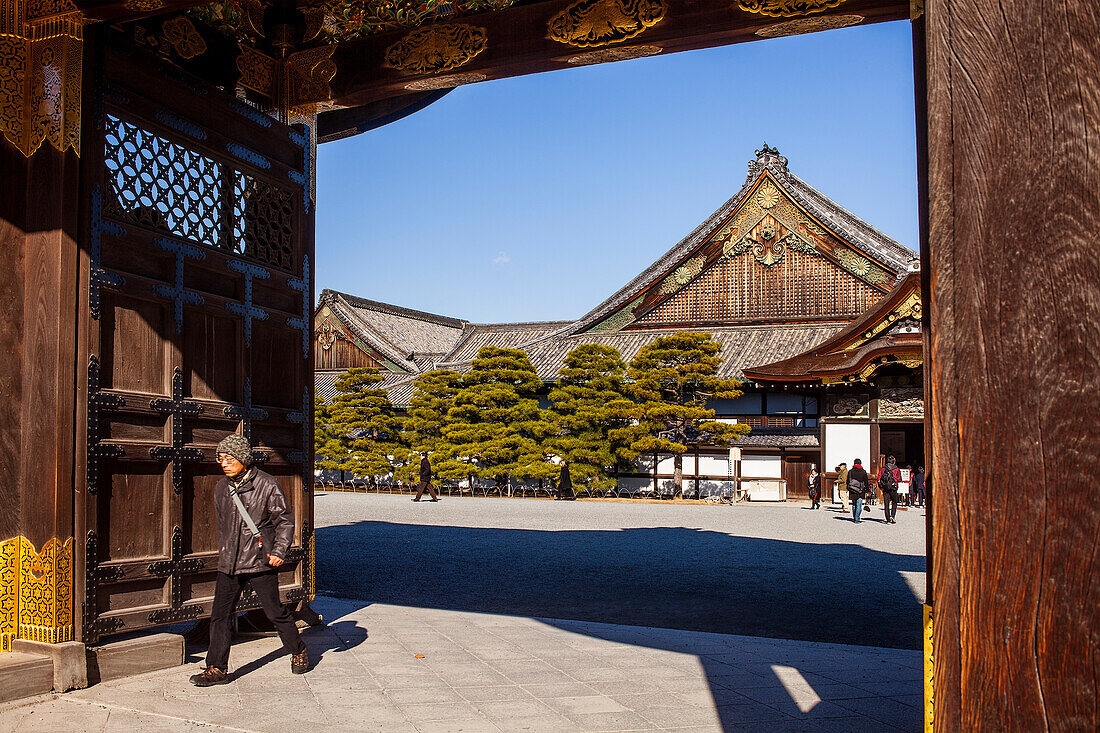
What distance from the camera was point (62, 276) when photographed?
4785mm

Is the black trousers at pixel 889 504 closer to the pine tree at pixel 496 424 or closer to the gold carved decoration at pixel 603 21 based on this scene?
the pine tree at pixel 496 424

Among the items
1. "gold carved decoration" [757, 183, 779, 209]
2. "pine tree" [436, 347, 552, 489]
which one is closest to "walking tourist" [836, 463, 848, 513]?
"pine tree" [436, 347, 552, 489]

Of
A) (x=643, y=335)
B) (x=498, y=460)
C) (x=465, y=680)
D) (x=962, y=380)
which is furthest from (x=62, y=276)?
(x=643, y=335)

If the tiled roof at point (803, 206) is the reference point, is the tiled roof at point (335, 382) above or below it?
below

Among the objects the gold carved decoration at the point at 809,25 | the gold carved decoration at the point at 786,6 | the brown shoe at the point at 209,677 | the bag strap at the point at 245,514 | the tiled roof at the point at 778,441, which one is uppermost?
the gold carved decoration at the point at 786,6

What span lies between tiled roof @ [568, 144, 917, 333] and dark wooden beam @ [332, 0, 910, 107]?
81.2 ft

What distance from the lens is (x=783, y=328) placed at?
30.7 meters

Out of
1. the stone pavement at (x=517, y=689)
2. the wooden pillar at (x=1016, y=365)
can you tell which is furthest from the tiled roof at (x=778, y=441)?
the wooden pillar at (x=1016, y=365)

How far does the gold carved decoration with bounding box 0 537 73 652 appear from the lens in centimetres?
467

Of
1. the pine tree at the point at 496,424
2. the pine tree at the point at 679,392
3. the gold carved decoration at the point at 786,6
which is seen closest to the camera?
the gold carved decoration at the point at 786,6

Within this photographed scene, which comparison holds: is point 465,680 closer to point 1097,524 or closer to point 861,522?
point 1097,524

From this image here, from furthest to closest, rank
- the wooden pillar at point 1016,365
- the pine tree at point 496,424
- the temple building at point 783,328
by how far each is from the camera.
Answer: the pine tree at point 496,424, the temple building at point 783,328, the wooden pillar at point 1016,365

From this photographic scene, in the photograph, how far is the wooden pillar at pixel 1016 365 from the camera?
4.12 feet

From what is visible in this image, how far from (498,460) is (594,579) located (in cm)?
1922
